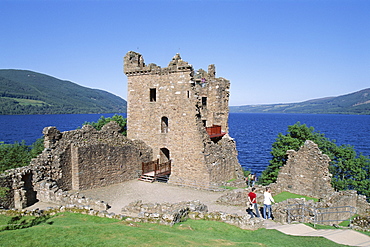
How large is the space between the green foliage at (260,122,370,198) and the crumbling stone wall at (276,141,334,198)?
11583 mm

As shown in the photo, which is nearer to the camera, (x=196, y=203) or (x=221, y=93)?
(x=196, y=203)

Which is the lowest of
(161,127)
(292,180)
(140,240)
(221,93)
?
(292,180)

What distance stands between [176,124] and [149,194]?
694 cm

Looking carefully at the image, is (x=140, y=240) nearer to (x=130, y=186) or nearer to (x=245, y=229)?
(x=245, y=229)

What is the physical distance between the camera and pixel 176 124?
2514cm

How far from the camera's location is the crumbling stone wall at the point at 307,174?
2284cm

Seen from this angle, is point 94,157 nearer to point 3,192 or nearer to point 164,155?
point 3,192

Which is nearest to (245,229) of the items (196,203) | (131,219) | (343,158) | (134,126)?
(196,203)

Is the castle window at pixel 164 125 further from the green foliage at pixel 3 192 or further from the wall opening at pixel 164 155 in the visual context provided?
the green foliage at pixel 3 192

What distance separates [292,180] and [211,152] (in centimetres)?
794

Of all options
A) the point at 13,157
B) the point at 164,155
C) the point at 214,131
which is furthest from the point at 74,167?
the point at 13,157

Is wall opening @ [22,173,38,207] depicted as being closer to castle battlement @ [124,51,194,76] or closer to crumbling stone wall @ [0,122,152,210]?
crumbling stone wall @ [0,122,152,210]

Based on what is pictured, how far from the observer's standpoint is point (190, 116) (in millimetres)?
24391

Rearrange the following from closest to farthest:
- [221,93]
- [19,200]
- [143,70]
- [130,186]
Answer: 1. [19,200]
2. [130,186]
3. [143,70]
4. [221,93]
